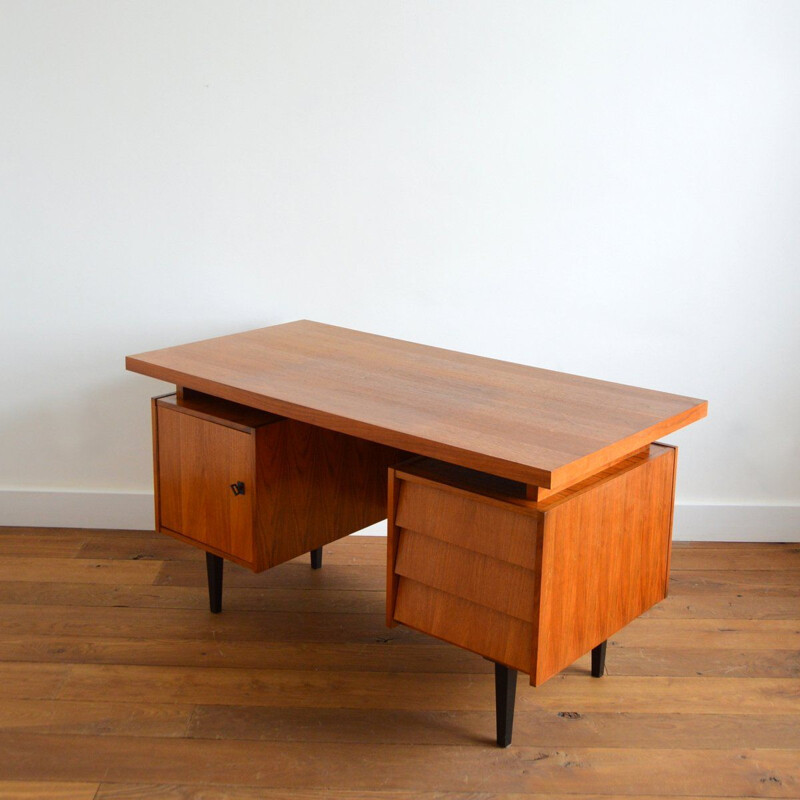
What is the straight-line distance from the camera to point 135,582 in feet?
8.50

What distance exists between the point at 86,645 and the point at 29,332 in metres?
0.99

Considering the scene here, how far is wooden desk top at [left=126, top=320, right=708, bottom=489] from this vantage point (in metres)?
1.68

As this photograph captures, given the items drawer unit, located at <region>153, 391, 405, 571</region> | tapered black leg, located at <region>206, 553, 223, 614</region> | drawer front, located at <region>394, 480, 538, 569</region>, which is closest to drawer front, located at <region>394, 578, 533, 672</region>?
drawer front, located at <region>394, 480, 538, 569</region>

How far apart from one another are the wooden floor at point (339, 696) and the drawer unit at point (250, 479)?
0.84 ft

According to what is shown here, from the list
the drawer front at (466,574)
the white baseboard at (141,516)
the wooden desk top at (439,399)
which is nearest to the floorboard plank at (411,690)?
the drawer front at (466,574)

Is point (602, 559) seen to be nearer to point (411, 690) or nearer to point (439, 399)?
point (439, 399)

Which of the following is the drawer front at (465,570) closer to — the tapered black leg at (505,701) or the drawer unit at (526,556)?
the drawer unit at (526,556)

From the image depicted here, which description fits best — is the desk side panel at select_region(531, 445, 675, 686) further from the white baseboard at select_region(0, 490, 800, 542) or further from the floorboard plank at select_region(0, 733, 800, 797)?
the white baseboard at select_region(0, 490, 800, 542)

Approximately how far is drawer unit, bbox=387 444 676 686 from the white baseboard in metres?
1.02

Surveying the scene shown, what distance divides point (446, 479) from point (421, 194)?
3.76 ft

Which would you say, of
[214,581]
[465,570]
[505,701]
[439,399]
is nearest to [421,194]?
[439,399]

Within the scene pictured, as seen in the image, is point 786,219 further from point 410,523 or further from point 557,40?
point 410,523

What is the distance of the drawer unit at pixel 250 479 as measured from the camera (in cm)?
211

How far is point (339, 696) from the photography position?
6.91 ft
